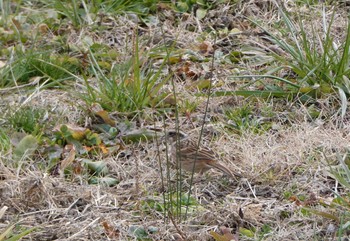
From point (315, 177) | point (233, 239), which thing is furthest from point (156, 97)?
point (233, 239)

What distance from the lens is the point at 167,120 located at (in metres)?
5.51

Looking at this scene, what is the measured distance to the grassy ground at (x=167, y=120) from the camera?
14.1 feet

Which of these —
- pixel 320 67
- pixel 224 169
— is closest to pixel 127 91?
pixel 224 169

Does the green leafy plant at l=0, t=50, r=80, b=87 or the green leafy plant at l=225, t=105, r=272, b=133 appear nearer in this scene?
the green leafy plant at l=225, t=105, r=272, b=133

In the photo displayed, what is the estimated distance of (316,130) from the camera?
16.8 feet

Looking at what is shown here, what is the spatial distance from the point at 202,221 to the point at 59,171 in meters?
0.96

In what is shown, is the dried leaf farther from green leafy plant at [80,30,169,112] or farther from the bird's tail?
the bird's tail

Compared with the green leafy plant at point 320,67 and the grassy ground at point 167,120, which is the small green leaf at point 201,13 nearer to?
the grassy ground at point 167,120

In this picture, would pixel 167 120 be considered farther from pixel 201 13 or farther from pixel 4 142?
pixel 201 13

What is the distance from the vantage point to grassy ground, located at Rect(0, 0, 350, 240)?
431 cm

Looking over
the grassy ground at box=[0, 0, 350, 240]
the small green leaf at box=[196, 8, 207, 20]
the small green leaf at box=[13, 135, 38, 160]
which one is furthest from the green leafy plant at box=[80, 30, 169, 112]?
the small green leaf at box=[196, 8, 207, 20]

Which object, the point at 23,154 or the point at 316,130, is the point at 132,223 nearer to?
the point at 23,154

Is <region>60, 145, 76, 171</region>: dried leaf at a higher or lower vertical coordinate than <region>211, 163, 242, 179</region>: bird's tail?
lower

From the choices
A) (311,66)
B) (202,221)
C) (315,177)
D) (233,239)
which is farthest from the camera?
(311,66)
